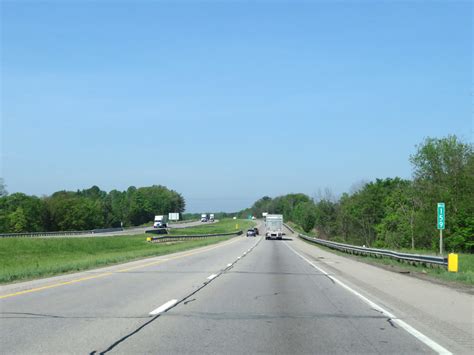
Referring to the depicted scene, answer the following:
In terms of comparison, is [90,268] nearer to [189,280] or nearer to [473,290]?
[189,280]

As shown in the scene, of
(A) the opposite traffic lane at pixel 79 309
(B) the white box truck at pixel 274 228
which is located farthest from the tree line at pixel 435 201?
(A) the opposite traffic lane at pixel 79 309

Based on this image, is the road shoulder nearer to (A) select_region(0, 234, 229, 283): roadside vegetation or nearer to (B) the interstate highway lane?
(B) the interstate highway lane

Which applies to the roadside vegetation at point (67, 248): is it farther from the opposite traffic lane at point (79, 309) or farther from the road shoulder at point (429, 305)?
the road shoulder at point (429, 305)

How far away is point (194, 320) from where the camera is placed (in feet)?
33.5

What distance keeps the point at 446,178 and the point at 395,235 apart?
2131 cm

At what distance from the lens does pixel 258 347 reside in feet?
26.1

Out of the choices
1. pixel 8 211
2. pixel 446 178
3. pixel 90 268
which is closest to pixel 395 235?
pixel 446 178

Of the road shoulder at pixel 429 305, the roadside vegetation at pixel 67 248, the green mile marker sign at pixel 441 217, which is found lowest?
the roadside vegetation at pixel 67 248

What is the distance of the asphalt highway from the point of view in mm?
7988

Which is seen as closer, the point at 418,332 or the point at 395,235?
the point at 418,332

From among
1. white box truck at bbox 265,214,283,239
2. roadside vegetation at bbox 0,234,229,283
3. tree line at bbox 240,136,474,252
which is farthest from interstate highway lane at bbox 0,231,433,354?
white box truck at bbox 265,214,283,239

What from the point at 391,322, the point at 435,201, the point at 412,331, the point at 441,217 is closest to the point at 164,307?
the point at 391,322

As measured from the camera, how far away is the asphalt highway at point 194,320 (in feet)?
26.2

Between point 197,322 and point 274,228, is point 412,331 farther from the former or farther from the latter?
point 274,228
